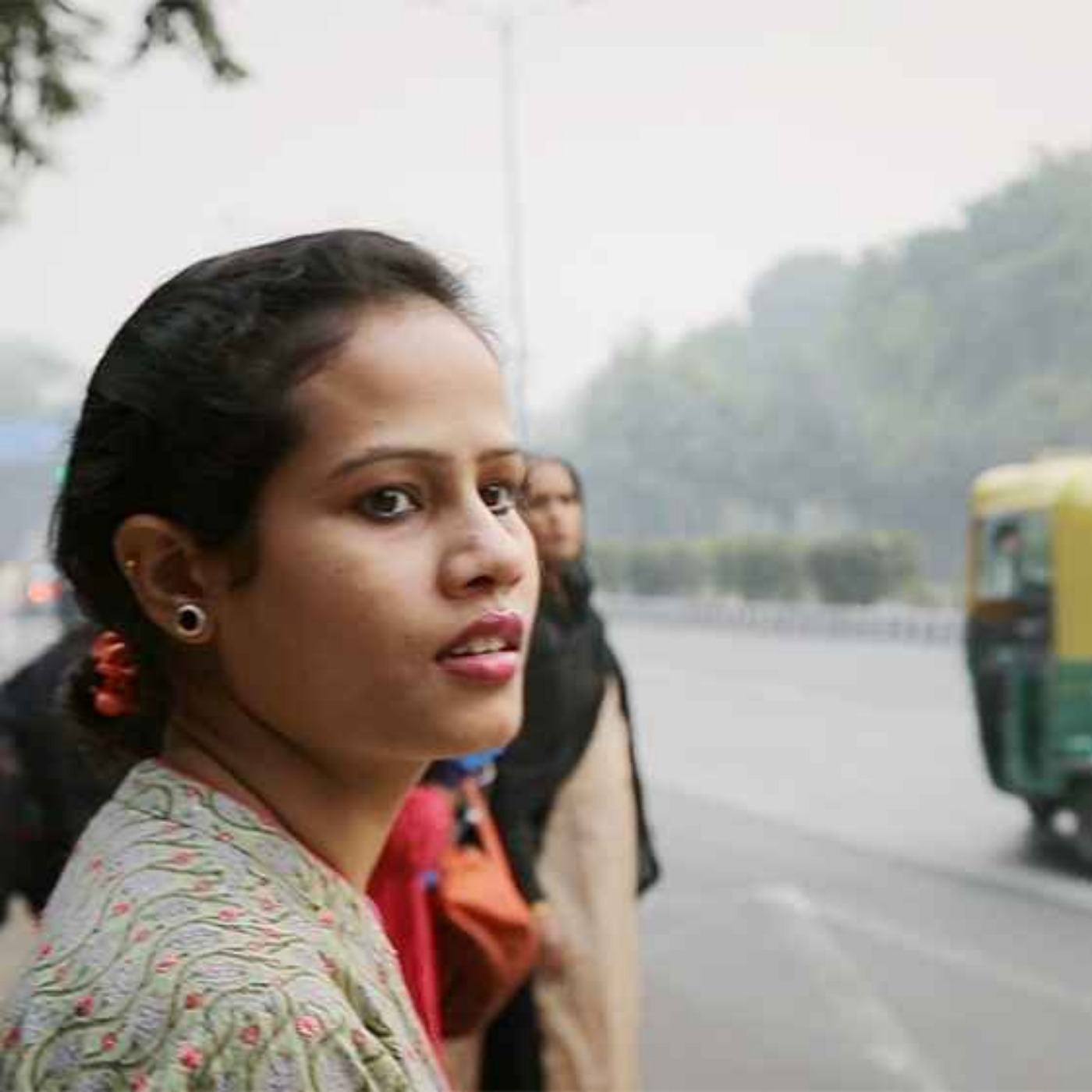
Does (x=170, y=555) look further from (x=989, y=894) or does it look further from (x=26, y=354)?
(x=26, y=354)

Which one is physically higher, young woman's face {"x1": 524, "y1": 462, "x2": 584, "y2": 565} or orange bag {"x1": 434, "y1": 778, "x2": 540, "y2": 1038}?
young woman's face {"x1": 524, "y1": 462, "x2": 584, "y2": 565}

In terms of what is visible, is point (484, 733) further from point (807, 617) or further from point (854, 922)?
point (807, 617)

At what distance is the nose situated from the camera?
3.13 feet

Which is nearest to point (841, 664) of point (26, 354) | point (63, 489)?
point (63, 489)

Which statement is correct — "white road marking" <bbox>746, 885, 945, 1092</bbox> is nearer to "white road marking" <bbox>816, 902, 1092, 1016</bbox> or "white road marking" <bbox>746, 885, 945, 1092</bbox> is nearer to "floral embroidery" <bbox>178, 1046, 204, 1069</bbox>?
"white road marking" <bbox>816, 902, 1092, 1016</bbox>

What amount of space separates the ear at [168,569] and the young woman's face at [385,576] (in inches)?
0.5

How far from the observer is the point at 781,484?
151 ft

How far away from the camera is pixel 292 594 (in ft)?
3.13

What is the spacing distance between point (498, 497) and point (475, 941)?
1628 mm

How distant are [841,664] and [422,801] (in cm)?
1712

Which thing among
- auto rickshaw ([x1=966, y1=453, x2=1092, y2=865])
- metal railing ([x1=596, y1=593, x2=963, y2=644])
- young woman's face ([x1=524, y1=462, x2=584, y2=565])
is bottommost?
metal railing ([x1=596, y1=593, x2=963, y2=644])

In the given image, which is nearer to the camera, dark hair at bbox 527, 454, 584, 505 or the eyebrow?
the eyebrow

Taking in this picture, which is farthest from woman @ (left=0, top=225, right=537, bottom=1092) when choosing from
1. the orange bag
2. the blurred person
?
the blurred person

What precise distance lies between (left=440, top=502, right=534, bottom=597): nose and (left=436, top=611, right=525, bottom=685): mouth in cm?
2
